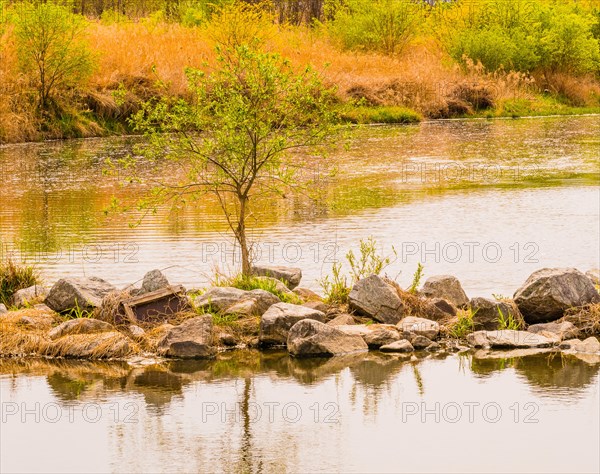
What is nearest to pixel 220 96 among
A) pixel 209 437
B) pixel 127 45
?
pixel 209 437

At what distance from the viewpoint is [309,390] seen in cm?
1077

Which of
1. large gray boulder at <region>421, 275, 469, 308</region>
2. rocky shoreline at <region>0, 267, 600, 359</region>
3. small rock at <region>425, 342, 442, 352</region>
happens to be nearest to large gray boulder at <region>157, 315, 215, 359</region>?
rocky shoreline at <region>0, 267, 600, 359</region>

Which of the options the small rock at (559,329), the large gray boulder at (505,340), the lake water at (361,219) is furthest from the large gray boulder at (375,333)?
the lake water at (361,219)

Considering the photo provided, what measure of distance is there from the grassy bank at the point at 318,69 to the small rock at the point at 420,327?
20.7m

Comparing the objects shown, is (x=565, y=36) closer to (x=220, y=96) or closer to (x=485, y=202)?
(x=485, y=202)

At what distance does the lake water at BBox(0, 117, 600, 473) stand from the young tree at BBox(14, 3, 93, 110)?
19687 mm

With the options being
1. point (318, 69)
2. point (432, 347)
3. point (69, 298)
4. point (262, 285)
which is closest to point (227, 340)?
point (262, 285)

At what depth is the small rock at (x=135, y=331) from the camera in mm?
12211

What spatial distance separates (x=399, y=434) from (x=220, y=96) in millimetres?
6054

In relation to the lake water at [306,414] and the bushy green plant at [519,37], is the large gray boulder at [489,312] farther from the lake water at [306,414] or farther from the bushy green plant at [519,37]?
the bushy green plant at [519,37]

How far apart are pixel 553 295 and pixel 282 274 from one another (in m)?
3.33

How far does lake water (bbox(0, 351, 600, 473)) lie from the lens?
8.81 meters

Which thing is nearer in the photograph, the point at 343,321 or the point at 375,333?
the point at 375,333

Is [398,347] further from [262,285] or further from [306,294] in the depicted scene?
[262,285]
